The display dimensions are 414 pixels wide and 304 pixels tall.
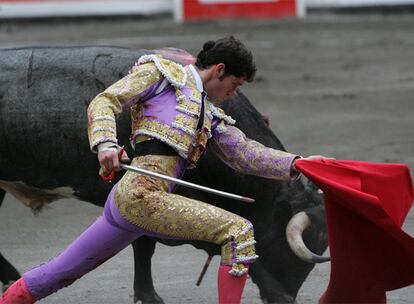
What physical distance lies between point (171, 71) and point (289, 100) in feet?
23.9

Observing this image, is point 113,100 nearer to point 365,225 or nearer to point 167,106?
point 167,106

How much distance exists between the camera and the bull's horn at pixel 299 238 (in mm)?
5516

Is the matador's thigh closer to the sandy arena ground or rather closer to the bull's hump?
the sandy arena ground

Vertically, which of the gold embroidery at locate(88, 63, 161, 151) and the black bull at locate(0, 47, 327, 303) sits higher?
the gold embroidery at locate(88, 63, 161, 151)

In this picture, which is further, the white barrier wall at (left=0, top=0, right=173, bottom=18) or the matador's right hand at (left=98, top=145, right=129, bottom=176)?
the white barrier wall at (left=0, top=0, right=173, bottom=18)

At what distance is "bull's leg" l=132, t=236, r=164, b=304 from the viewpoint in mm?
6164

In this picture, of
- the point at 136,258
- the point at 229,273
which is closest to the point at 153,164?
the point at 229,273

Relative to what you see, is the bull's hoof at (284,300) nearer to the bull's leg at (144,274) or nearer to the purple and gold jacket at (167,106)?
the bull's leg at (144,274)

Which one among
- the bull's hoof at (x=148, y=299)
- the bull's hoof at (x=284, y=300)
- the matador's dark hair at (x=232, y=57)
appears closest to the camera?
the matador's dark hair at (x=232, y=57)

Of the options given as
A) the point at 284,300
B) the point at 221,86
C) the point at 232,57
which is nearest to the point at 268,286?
the point at 284,300

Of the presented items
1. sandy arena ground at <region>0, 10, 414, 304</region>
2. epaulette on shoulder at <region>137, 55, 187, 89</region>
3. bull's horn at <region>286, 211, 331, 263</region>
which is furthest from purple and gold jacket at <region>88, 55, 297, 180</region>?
sandy arena ground at <region>0, 10, 414, 304</region>

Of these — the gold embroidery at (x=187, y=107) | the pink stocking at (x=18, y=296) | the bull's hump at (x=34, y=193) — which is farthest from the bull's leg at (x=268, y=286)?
the pink stocking at (x=18, y=296)

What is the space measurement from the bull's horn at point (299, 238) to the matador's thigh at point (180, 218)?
818 mm

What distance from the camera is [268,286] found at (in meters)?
6.05
